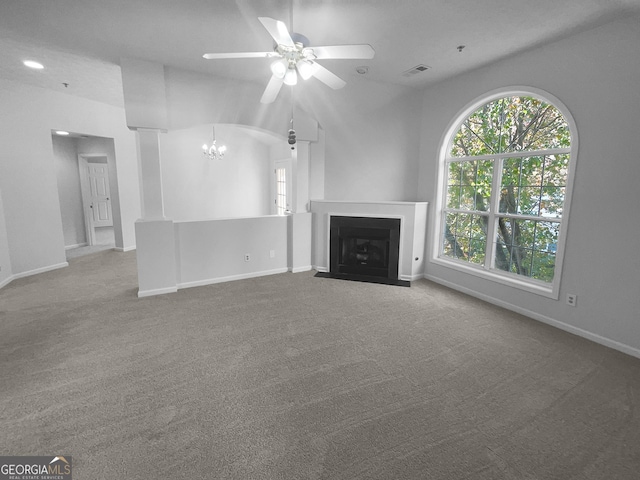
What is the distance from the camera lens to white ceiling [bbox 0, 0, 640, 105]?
8.33 ft

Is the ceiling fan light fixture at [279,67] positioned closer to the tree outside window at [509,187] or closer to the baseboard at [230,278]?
the tree outside window at [509,187]

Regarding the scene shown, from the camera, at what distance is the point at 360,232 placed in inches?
191

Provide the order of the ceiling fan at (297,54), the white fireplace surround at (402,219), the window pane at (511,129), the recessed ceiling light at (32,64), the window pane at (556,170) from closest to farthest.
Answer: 1. the ceiling fan at (297,54)
2. the window pane at (556,170)
3. the window pane at (511,129)
4. the recessed ceiling light at (32,64)
5. the white fireplace surround at (402,219)

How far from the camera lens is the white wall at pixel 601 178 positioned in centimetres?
269

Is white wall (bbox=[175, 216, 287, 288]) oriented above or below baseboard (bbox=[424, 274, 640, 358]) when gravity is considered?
above

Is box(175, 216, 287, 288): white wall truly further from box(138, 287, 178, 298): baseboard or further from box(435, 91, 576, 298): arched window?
box(435, 91, 576, 298): arched window

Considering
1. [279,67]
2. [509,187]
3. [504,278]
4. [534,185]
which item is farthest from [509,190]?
[279,67]

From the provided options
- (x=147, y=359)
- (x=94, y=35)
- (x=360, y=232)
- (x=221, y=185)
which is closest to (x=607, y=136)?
(x=360, y=232)

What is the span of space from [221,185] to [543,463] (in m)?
7.25

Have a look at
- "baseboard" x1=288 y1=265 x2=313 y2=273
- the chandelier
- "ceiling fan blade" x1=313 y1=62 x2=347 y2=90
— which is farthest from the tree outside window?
the chandelier

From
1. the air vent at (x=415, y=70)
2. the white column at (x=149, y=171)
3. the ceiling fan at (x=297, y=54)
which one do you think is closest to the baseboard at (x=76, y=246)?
the white column at (x=149, y=171)

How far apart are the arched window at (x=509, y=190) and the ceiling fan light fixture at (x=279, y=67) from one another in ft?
9.36

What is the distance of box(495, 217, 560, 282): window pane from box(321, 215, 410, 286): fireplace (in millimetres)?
1348

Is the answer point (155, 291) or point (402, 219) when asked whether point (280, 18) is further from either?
point (155, 291)
